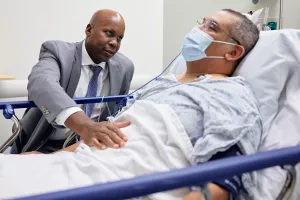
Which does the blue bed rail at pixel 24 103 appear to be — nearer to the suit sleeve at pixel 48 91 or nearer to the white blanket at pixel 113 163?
the suit sleeve at pixel 48 91

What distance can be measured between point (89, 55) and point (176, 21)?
1.60 metres

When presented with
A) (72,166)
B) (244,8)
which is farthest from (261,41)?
(244,8)

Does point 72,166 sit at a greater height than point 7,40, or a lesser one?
lesser

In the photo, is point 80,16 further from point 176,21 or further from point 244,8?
point 244,8

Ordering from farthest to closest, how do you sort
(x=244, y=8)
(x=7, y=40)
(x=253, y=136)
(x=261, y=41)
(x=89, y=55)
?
1. (x=244, y=8)
2. (x=7, y=40)
3. (x=89, y=55)
4. (x=261, y=41)
5. (x=253, y=136)

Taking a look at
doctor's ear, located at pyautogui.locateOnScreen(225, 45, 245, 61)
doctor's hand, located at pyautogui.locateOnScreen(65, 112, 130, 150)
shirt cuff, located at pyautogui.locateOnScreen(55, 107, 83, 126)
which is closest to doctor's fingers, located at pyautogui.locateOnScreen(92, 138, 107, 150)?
doctor's hand, located at pyautogui.locateOnScreen(65, 112, 130, 150)

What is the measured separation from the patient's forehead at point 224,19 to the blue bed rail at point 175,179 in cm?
83

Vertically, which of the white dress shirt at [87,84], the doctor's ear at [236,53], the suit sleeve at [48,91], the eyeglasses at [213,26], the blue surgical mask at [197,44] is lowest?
the white dress shirt at [87,84]

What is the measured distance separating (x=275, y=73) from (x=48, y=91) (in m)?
0.91

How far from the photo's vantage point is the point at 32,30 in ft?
7.77

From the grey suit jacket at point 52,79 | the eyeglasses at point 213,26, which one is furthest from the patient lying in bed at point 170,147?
the grey suit jacket at point 52,79

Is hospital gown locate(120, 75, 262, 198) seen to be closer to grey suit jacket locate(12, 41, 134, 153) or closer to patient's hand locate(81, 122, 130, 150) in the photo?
patient's hand locate(81, 122, 130, 150)

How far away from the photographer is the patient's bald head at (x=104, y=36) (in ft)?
5.82

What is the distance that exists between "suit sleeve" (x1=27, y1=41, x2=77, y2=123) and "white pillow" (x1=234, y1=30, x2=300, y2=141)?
28.5 inches
